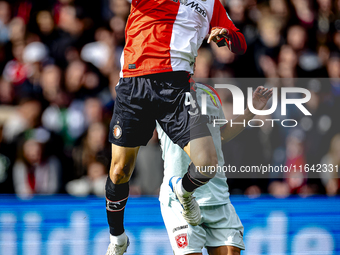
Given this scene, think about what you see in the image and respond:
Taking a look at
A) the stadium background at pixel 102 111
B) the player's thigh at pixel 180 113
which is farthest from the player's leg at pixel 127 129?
the stadium background at pixel 102 111

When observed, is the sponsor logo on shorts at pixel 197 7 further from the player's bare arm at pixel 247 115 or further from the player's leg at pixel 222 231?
the player's leg at pixel 222 231

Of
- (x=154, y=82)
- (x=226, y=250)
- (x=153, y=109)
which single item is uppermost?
(x=154, y=82)

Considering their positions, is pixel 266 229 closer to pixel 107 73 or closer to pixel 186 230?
pixel 186 230

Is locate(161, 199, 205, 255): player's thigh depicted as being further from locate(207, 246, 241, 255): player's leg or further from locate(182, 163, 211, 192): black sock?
locate(182, 163, 211, 192): black sock

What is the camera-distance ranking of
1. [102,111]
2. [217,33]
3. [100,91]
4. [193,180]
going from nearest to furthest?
[193,180], [217,33], [102,111], [100,91]

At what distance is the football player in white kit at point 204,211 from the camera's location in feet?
7.43

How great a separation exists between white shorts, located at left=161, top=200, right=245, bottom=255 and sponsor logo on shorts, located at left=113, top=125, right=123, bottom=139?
506mm

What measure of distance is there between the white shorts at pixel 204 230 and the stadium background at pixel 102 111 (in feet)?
4.07

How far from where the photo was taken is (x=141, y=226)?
3.46 meters

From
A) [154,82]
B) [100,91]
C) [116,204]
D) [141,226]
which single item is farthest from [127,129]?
[100,91]

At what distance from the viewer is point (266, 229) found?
3.36 m

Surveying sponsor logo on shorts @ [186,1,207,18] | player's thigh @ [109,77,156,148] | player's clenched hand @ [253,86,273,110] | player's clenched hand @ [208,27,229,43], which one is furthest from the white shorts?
sponsor logo on shorts @ [186,1,207,18]

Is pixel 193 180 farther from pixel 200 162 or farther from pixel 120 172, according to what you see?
pixel 120 172

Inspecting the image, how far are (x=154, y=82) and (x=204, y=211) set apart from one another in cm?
80
